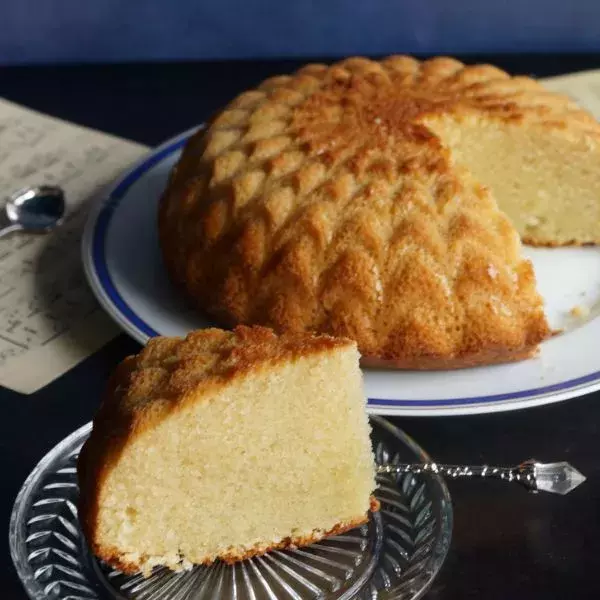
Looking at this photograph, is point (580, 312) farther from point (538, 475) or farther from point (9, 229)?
point (9, 229)

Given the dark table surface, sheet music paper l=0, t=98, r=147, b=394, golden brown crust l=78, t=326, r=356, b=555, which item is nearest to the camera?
golden brown crust l=78, t=326, r=356, b=555

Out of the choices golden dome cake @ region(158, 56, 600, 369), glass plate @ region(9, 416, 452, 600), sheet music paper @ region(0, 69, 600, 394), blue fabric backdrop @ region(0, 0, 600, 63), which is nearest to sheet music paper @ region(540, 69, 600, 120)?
sheet music paper @ region(0, 69, 600, 394)

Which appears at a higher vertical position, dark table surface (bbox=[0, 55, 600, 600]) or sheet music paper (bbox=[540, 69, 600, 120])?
sheet music paper (bbox=[540, 69, 600, 120])

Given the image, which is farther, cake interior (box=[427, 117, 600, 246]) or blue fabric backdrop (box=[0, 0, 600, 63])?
blue fabric backdrop (box=[0, 0, 600, 63])

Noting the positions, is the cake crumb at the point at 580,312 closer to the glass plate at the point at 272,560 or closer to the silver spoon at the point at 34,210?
the glass plate at the point at 272,560

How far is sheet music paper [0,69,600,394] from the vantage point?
1695mm

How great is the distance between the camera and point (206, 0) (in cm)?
276

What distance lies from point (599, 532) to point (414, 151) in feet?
2.18

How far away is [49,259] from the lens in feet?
6.44

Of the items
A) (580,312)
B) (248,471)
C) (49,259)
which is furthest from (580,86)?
(248,471)

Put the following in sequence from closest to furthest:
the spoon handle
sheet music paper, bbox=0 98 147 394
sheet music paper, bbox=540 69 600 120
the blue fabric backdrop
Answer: sheet music paper, bbox=0 98 147 394 → the spoon handle → sheet music paper, bbox=540 69 600 120 → the blue fabric backdrop

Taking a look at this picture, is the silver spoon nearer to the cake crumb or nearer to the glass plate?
the glass plate

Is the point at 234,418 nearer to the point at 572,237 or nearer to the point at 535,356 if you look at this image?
the point at 535,356

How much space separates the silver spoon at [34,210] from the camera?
2053 millimetres
